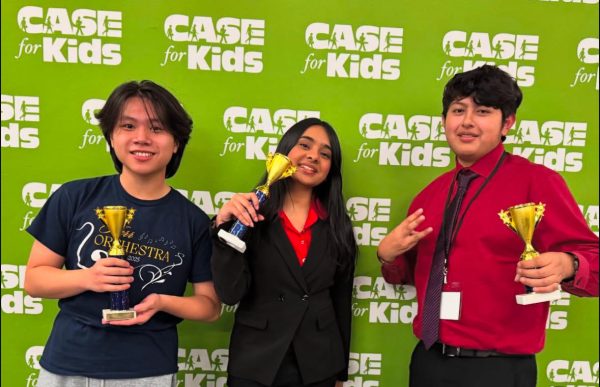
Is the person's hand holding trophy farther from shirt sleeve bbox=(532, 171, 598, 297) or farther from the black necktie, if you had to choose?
shirt sleeve bbox=(532, 171, 598, 297)

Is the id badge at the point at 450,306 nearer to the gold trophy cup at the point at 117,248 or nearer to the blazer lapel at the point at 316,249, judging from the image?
the blazer lapel at the point at 316,249

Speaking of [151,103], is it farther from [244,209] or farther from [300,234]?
[300,234]

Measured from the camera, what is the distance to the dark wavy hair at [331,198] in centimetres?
197

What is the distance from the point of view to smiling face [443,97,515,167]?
5.79 ft

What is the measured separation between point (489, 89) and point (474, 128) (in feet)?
0.53

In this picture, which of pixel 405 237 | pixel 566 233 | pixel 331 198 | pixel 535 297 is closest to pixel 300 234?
pixel 331 198

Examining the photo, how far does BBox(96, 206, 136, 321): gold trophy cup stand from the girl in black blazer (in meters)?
0.33

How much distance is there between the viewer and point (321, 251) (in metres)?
1.92

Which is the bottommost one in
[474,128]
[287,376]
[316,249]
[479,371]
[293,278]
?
[287,376]

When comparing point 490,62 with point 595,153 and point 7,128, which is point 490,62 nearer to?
point 595,153

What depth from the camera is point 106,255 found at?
173 cm

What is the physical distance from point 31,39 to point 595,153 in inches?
117

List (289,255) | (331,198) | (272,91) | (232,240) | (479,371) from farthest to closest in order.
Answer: (272,91) → (331,198) → (289,255) → (479,371) → (232,240)

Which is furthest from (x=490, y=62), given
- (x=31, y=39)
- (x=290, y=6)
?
(x=31, y=39)
